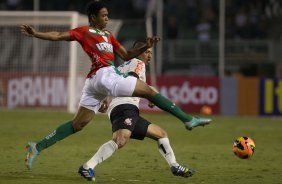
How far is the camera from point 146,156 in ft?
43.5

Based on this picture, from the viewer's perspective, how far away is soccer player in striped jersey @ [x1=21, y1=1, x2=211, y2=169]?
359 inches

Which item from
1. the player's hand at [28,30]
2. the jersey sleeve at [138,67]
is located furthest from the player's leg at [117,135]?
the player's hand at [28,30]

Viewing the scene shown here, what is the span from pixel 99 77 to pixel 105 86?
0.20m

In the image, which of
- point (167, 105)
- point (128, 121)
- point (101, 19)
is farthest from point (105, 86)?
point (101, 19)

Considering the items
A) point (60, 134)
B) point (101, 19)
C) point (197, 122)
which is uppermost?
point (101, 19)

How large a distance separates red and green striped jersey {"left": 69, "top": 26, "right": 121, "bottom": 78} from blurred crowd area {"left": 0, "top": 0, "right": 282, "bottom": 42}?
54.2ft

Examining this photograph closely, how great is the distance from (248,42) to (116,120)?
656 inches

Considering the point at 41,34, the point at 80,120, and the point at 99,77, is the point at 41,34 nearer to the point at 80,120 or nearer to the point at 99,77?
the point at 99,77

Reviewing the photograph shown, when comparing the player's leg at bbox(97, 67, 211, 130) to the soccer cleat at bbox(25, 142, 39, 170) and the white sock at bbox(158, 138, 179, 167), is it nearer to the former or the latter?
the white sock at bbox(158, 138, 179, 167)

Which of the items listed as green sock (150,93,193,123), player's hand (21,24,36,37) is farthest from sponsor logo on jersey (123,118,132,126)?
player's hand (21,24,36,37)

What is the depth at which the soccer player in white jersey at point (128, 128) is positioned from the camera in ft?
31.0

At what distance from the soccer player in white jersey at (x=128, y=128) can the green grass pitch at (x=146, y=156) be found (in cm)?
32

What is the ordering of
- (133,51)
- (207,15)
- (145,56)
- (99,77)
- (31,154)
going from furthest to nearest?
(207,15), (145,56), (31,154), (133,51), (99,77)

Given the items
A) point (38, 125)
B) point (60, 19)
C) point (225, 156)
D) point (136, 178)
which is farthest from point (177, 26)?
point (136, 178)
